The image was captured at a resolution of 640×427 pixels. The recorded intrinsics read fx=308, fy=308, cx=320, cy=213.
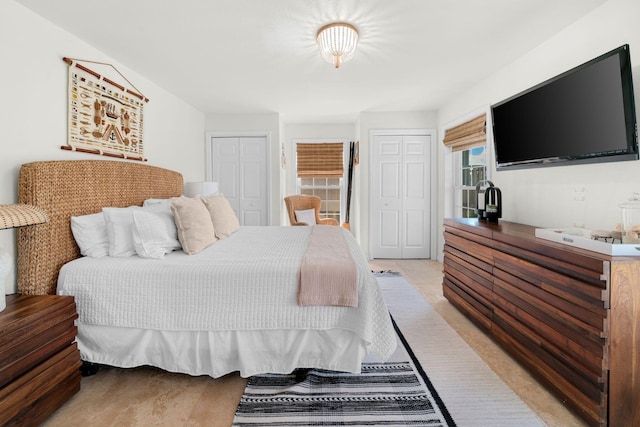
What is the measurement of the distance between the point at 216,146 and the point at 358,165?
2.32m

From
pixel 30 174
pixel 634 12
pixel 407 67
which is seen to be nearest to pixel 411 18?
pixel 407 67

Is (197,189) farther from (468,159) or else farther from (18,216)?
(468,159)

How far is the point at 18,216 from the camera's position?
1423mm

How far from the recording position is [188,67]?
9.91ft

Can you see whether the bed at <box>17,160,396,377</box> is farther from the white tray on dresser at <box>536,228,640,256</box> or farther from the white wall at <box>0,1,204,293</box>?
the white tray on dresser at <box>536,228,640,256</box>

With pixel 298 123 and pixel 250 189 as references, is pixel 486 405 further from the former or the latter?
pixel 298 123

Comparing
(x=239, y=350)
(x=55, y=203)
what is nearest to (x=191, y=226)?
(x=55, y=203)

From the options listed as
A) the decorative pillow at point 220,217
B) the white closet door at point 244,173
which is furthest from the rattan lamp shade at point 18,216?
the white closet door at point 244,173

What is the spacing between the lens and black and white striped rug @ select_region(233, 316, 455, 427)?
149 cm

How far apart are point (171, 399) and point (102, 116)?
2.27 meters

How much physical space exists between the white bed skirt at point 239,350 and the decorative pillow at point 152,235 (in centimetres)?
48

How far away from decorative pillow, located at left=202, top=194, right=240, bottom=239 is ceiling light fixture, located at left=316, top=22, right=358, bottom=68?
1.58 m

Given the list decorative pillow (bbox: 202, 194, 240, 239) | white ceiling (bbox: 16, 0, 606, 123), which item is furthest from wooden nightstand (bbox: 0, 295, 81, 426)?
A: white ceiling (bbox: 16, 0, 606, 123)

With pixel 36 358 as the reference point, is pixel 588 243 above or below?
above
